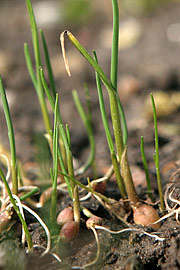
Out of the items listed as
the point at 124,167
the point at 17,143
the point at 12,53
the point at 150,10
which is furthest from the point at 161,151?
the point at 150,10

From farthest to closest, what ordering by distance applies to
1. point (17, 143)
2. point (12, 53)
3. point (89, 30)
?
point (89, 30) → point (12, 53) → point (17, 143)

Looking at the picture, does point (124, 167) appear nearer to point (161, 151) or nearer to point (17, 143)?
point (161, 151)

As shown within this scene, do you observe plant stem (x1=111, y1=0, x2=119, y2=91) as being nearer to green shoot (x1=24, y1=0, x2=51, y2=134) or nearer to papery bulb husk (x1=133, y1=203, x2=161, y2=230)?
green shoot (x1=24, y1=0, x2=51, y2=134)

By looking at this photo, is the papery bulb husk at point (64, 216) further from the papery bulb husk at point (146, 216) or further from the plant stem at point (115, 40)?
the plant stem at point (115, 40)

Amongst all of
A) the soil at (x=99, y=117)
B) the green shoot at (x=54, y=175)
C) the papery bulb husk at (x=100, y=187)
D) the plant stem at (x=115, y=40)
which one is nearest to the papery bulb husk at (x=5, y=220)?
the soil at (x=99, y=117)

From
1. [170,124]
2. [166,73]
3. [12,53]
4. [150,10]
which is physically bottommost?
[170,124]

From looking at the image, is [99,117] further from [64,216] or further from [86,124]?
[64,216]

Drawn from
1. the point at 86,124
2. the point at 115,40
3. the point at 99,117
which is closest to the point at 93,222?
the point at 86,124
